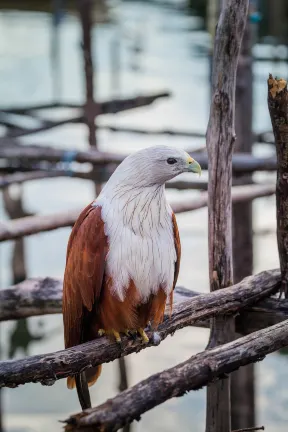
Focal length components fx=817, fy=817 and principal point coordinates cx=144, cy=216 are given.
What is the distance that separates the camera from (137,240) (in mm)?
2912

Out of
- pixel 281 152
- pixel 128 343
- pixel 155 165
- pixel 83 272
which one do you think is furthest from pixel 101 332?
pixel 281 152

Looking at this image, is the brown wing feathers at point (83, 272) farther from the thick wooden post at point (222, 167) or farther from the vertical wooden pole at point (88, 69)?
the vertical wooden pole at point (88, 69)

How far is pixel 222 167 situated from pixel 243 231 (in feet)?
5.74

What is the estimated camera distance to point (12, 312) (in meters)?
3.70

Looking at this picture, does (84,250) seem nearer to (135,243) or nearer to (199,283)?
(135,243)

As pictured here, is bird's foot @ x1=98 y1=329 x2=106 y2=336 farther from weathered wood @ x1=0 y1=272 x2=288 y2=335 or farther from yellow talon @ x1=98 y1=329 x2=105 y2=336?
weathered wood @ x1=0 y1=272 x2=288 y2=335

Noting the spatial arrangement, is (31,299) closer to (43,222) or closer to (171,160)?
(43,222)

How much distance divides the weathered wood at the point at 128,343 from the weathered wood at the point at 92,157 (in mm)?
1703

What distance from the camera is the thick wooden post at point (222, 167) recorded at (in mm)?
3260

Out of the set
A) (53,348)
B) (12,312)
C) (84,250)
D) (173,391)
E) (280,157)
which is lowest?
(53,348)

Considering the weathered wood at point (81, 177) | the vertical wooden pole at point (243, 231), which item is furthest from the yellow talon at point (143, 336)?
the weathered wood at point (81, 177)

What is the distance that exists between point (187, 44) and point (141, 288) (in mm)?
13996

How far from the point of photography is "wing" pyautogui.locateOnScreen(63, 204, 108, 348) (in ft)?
9.59

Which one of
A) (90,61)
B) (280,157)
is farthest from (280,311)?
(90,61)
